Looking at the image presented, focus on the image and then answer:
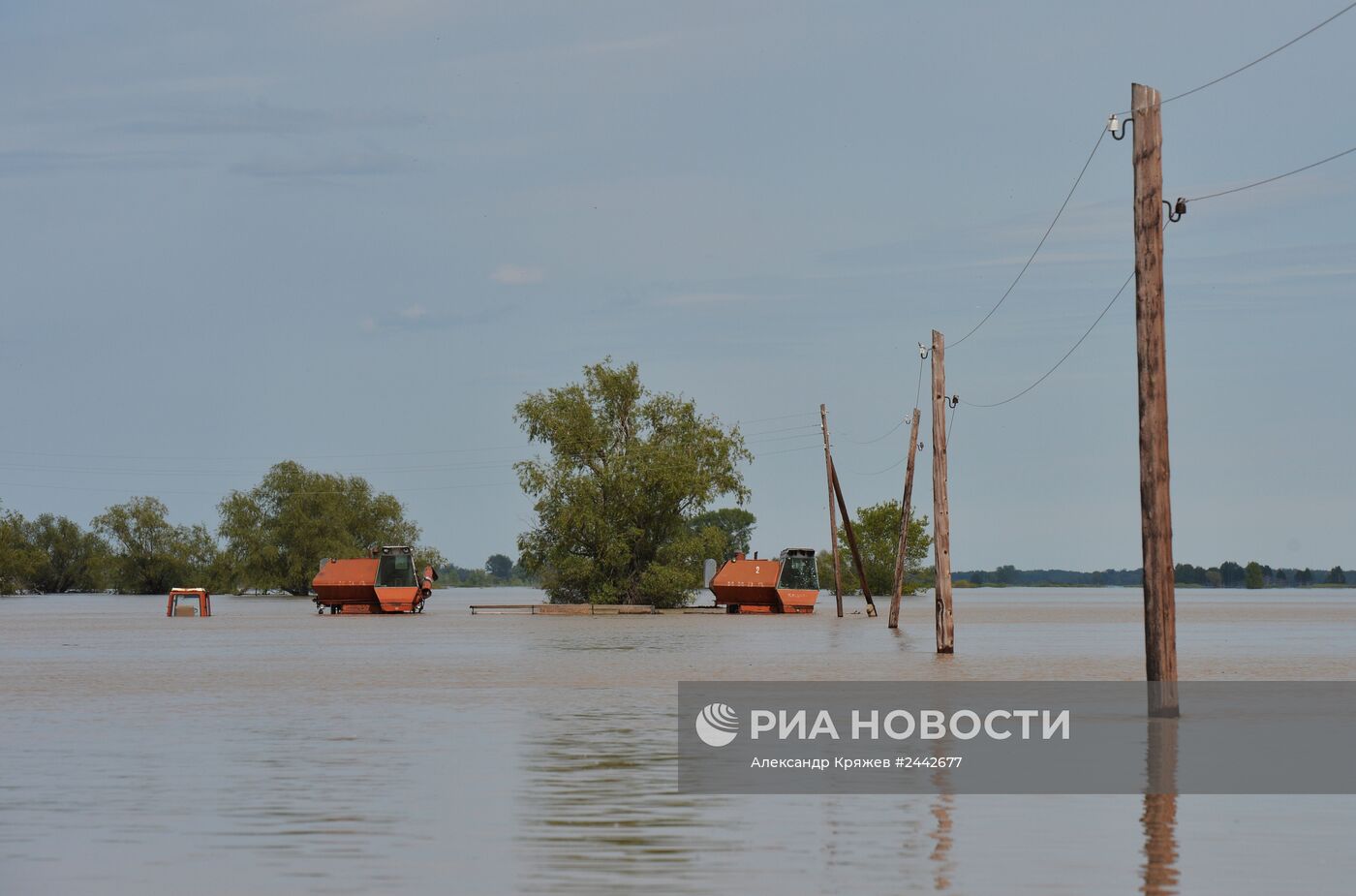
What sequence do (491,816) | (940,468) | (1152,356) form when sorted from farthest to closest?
(940,468)
(1152,356)
(491,816)

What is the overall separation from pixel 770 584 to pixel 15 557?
109453 mm

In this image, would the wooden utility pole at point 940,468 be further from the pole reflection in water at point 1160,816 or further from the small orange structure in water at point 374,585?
the small orange structure in water at point 374,585

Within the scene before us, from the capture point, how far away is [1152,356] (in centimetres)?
2181

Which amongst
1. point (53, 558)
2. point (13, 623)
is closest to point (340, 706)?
point (13, 623)

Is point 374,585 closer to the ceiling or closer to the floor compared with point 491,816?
closer to the ceiling

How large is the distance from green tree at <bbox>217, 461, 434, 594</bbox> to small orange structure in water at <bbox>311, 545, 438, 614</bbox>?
134ft

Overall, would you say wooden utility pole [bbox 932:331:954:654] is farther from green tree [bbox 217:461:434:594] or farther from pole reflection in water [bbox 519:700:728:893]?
green tree [bbox 217:461:434:594]

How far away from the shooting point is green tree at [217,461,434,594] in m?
140

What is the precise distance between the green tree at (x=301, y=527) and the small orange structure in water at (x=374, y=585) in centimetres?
4094

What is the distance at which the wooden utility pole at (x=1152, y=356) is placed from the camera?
21.7m

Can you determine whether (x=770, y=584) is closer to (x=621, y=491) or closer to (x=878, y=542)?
(x=621, y=491)

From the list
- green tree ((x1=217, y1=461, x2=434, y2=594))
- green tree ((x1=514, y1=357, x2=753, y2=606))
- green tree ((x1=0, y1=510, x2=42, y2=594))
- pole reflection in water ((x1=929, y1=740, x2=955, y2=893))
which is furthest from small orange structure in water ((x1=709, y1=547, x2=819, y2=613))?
green tree ((x1=0, y1=510, x2=42, y2=594))

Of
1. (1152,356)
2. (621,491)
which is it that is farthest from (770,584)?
(1152,356)

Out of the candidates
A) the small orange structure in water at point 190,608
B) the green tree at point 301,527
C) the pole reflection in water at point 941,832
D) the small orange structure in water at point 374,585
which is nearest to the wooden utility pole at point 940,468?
the pole reflection in water at point 941,832
